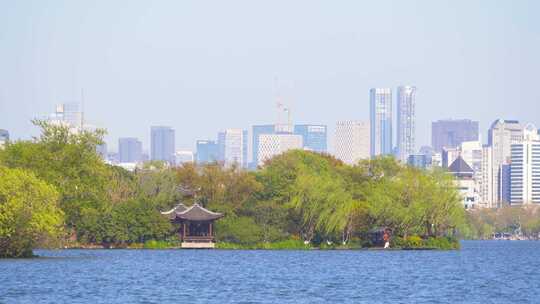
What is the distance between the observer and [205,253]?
245 feet

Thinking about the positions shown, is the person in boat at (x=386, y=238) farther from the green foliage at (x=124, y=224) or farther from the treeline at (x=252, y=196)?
the green foliage at (x=124, y=224)

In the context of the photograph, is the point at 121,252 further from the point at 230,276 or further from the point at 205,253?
the point at 230,276

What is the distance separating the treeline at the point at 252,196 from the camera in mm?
65875

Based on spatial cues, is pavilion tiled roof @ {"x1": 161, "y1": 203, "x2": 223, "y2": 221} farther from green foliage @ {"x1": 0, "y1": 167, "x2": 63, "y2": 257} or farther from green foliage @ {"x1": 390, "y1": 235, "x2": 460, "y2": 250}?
green foliage @ {"x1": 0, "y1": 167, "x2": 63, "y2": 257}

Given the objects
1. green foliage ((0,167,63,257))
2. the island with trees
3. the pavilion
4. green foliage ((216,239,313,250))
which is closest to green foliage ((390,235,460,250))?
the island with trees

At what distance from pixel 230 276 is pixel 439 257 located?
2231cm

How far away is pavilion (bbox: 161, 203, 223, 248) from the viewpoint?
80000mm

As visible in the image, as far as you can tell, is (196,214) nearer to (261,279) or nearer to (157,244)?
(157,244)

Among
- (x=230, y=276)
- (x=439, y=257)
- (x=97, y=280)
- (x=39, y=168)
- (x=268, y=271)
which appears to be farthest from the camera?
(x=439, y=257)

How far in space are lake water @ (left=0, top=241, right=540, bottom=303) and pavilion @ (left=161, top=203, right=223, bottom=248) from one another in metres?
8.67

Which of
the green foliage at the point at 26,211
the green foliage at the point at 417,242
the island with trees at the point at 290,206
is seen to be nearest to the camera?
the green foliage at the point at 26,211

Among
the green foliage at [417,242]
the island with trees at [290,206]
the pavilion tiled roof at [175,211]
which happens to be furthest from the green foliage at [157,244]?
the green foliage at [417,242]

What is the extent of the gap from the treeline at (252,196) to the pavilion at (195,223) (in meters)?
0.71

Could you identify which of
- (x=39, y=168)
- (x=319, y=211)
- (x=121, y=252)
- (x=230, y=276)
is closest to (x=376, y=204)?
(x=319, y=211)
